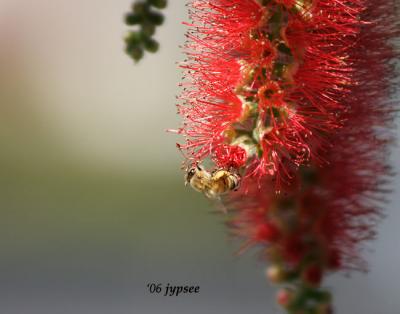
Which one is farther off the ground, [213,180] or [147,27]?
[147,27]

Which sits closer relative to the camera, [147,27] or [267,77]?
[267,77]

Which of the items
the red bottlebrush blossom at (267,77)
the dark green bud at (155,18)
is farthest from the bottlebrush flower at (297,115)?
the dark green bud at (155,18)

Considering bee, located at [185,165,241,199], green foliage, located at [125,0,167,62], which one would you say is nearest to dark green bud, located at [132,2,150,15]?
green foliage, located at [125,0,167,62]

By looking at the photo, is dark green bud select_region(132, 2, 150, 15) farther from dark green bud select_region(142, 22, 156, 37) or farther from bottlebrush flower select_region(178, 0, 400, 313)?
bottlebrush flower select_region(178, 0, 400, 313)

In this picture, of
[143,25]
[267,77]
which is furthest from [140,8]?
[267,77]

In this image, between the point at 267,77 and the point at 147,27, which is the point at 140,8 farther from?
the point at 267,77

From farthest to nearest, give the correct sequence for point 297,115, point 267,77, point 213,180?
point 213,180 < point 297,115 < point 267,77
